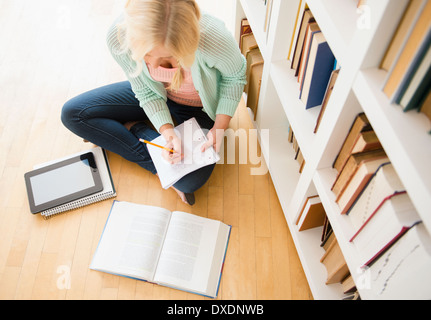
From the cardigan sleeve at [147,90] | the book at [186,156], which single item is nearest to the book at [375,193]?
the book at [186,156]

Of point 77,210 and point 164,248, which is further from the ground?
point 77,210

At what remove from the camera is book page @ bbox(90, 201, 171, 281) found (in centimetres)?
129

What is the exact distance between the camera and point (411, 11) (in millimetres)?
542

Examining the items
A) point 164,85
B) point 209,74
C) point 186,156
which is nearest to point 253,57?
point 209,74

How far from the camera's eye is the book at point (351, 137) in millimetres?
741

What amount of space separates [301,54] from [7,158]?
147cm

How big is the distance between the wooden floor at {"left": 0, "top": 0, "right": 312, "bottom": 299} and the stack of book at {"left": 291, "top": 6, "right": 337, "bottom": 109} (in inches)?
23.1

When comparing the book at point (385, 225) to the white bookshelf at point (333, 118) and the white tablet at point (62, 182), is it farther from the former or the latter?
the white tablet at point (62, 182)

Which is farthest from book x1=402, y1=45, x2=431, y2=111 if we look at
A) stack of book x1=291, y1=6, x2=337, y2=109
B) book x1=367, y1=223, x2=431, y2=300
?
stack of book x1=291, y1=6, x2=337, y2=109

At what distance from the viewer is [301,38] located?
0.99m

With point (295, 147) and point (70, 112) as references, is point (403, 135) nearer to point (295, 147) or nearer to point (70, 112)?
point (295, 147)

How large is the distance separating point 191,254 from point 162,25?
2.85ft
